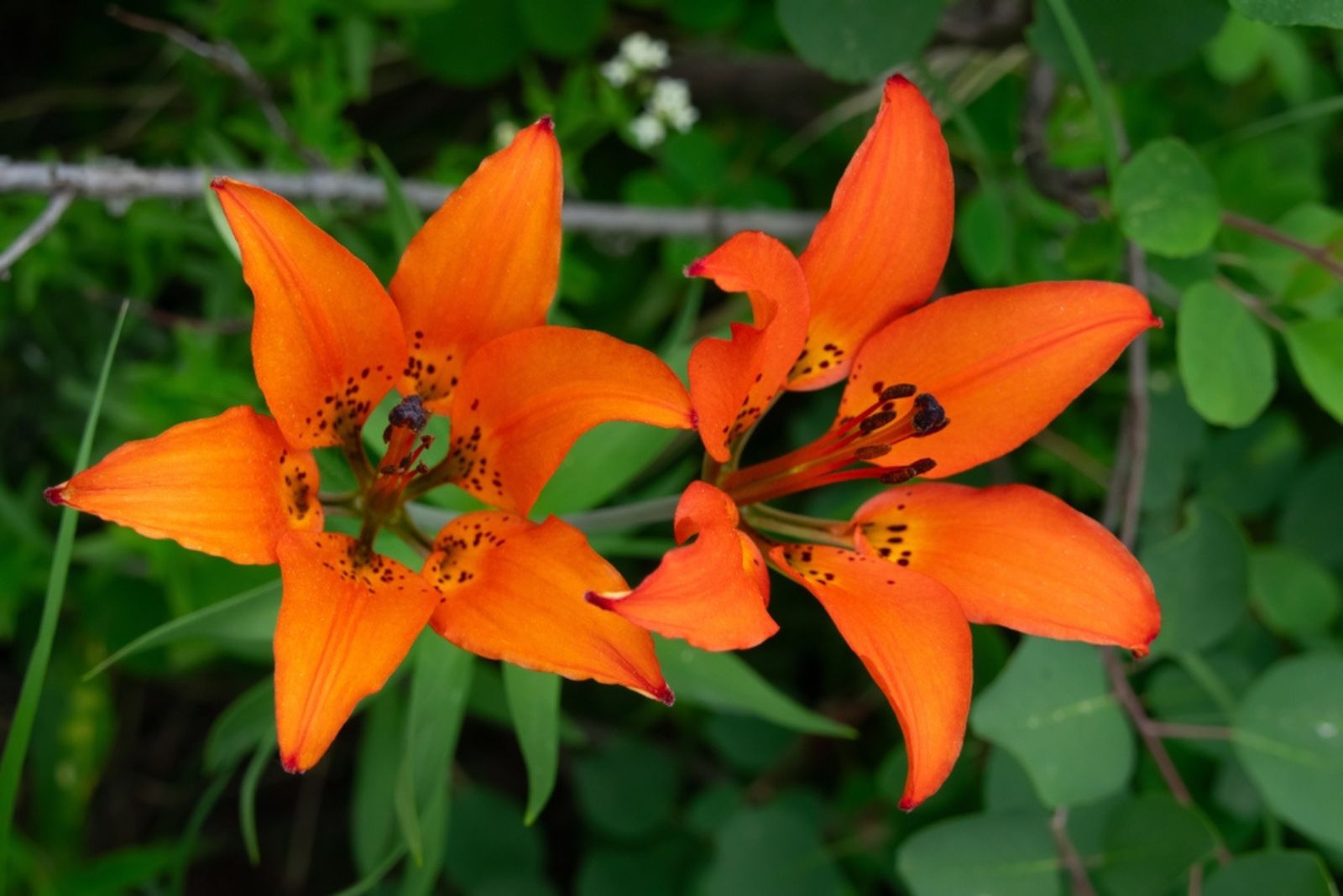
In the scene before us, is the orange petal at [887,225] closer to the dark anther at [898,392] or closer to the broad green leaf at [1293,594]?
the dark anther at [898,392]

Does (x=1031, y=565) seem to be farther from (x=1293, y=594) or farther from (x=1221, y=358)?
(x=1293, y=594)

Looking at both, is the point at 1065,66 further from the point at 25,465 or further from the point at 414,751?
the point at 25,465

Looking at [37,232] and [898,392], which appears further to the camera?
[37,232]

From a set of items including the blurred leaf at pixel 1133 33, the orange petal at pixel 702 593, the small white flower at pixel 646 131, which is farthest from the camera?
the small white flower at pixel 646 131

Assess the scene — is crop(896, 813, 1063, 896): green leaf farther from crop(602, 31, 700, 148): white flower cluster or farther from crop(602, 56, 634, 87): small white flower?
crop(602, 56, 634, 87): small white flower

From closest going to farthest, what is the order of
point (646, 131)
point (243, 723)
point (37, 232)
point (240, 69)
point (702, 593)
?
point (702, 593) < point (37, 232) < point (243, 723) < point (240, 69) < point (646, 131)

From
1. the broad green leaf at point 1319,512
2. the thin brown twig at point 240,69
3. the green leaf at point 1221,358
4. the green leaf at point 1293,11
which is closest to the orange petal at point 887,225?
the green leaf at point 1293,11

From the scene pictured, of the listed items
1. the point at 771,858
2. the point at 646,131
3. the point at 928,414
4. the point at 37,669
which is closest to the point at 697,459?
the point at 646,131
